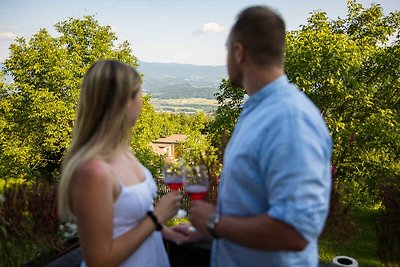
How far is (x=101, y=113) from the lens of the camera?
1910mm

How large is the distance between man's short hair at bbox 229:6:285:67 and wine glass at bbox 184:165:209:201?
91 cm

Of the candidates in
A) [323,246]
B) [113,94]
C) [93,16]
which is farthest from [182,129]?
[113,94]

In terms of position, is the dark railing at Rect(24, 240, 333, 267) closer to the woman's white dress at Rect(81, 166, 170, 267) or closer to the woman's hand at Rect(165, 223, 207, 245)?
the woman's hand at Rect(165, 223, 207, 245)

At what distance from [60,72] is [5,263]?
864 inches

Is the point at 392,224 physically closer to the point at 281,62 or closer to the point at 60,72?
the point at 281,62

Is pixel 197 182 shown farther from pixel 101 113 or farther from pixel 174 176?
pixel 101 113

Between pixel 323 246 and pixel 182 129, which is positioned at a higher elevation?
pixel 323 246

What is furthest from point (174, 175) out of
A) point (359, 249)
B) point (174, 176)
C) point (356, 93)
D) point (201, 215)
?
point (356, 93)

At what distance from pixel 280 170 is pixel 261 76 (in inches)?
21.7

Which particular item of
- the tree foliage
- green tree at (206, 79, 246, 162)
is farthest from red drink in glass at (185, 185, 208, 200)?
green tree at (206, 79, 246, 162)

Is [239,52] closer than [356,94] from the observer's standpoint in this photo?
Yes

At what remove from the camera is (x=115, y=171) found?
1.89 metres

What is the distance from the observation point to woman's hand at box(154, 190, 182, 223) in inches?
83.9

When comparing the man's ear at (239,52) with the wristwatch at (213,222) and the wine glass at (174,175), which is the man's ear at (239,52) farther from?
the wine glass at (174,175)
